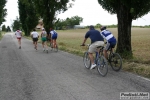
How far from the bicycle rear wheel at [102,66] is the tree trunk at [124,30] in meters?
3.80

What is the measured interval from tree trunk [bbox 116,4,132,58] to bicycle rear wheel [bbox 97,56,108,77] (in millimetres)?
3799

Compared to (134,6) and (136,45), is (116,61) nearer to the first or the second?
(134,6)

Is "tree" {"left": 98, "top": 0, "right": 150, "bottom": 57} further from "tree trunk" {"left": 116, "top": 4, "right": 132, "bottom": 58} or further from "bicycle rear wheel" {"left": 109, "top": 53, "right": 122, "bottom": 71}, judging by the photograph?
"bicycle rear wheel" {"left": 109, "top": 53, "right": 122, "bottom": 71}

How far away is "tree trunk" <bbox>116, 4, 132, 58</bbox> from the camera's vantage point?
11.3 metres

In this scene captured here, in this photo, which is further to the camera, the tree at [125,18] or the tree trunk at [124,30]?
the tree trunk at [124,30]

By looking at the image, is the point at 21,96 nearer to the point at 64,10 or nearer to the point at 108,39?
the point at 108,39

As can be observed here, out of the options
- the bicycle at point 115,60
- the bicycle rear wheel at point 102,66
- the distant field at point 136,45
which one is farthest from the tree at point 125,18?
the bicycle rear wheel at point 102,66

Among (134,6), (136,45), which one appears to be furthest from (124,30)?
(136,45)

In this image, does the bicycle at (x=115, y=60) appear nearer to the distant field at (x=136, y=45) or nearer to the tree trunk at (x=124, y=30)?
the distant field at (x=136, y=45)

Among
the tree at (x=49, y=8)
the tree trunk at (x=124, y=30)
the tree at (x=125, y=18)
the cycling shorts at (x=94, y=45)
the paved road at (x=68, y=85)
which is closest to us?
the paved road at (x=68, y=85)

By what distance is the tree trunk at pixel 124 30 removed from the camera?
37.2 ft

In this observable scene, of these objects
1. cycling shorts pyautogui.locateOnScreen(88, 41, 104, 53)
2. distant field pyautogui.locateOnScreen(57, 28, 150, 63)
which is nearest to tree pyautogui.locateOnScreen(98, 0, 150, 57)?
distant field pyautogui.locateOnScreen(57, 28, 150, 63)

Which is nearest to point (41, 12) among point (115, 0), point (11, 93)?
point (115, 0)

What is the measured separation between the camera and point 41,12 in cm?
3158
